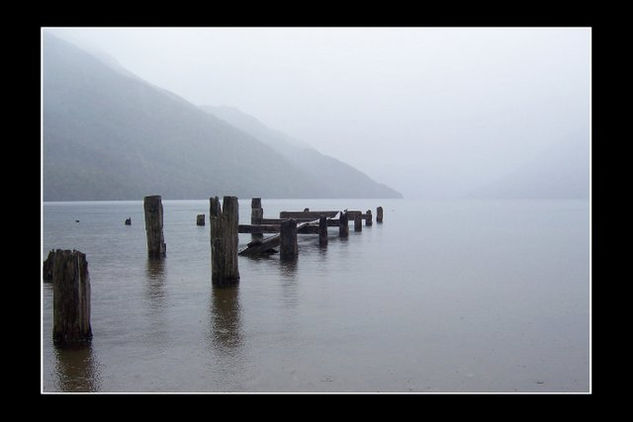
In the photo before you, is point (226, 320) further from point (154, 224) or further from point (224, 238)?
point (154, 224)

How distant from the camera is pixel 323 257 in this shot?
19.1 m

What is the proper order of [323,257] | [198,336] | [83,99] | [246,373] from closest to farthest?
[246,373], [198,336], [323,257], [83,99]

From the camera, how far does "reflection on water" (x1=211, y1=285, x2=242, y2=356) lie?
7.91 metres

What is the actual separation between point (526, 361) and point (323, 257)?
471 inches

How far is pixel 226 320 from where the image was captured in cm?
945

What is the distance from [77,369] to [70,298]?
1.10 metres

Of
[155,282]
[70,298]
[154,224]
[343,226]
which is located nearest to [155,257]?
[154,224]

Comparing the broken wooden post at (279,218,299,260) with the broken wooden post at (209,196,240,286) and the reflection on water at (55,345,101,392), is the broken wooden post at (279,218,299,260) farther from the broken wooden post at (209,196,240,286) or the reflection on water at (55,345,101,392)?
the reflection on water at (55,345,101,392)

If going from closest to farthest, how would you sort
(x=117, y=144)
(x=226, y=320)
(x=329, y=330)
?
(x=329, y=330), (x=226, y=320), (x=117, y=144)

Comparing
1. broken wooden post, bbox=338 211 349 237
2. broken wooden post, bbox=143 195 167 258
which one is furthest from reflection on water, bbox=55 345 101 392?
broken wooden post, bbox=338 211 349 237
